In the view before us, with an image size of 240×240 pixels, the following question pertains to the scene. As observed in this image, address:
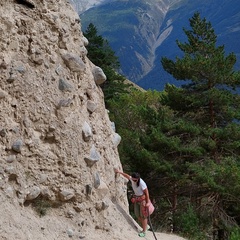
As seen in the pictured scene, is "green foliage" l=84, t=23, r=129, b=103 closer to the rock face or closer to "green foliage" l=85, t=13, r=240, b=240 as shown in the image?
"green foliage" l=85, t=13, r=240, b=240

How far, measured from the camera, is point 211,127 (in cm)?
1755

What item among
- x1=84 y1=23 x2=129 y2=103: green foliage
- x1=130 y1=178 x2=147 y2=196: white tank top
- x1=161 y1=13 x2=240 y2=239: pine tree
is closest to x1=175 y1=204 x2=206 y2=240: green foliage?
x1=161 y1=13 x2=240 y2=239: pine tree

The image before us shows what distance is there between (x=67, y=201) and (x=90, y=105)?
7.49 feet

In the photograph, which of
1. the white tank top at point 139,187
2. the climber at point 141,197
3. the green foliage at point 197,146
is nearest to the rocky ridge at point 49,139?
the climber at point 141,197

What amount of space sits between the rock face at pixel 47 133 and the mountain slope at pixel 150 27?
10496cm

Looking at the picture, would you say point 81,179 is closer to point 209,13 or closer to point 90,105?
point 90,105

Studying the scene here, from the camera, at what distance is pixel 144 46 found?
157 metres

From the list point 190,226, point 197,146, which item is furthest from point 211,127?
point 190,226

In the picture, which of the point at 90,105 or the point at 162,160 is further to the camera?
the point at 162,160

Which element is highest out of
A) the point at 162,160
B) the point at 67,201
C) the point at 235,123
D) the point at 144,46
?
the point at 67,201

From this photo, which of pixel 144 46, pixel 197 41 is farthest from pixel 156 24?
pixel 197 41

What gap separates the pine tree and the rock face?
25.6 ft

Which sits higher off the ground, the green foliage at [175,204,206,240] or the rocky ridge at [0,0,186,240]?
the rocky ridge at [0,0,186,240]

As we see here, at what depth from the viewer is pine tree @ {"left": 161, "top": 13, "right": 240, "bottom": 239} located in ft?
50.9
